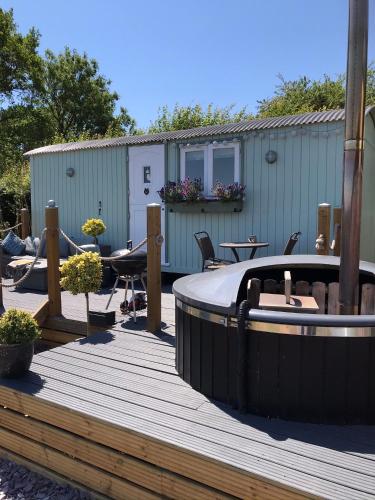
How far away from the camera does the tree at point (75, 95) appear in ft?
80.5

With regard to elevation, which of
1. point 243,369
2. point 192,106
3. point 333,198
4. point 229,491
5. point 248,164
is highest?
point 192,106

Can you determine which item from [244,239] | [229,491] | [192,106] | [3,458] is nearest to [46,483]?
[3,458]

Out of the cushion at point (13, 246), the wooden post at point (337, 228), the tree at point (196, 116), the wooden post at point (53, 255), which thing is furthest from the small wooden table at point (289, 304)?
the tree at point (196, 116)

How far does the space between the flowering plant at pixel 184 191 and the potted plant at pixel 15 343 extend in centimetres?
394

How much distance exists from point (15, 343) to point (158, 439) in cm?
137

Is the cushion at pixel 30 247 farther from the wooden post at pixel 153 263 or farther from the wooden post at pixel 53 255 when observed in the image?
the wooden post at pixel 153 263

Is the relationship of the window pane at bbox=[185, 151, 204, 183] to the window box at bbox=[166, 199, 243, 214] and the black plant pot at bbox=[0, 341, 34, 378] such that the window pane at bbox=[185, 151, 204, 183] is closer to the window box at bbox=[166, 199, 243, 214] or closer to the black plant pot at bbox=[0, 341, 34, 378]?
the window box at bbox=[166, 199, 243, 214]

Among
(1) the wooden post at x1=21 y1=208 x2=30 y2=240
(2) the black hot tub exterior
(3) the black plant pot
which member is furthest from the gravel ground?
(1) the wooden post at x1=21 y1=208 x2=30 y2=240

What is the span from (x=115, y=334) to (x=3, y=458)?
131cm

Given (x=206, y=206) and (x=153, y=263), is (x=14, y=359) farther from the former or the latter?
(x=206, y=206)

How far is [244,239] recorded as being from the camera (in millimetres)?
6578

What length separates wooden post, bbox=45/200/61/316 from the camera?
4473mm

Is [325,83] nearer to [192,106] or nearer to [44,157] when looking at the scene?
[192,106]

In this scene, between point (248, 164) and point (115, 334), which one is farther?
point (248, 164)
